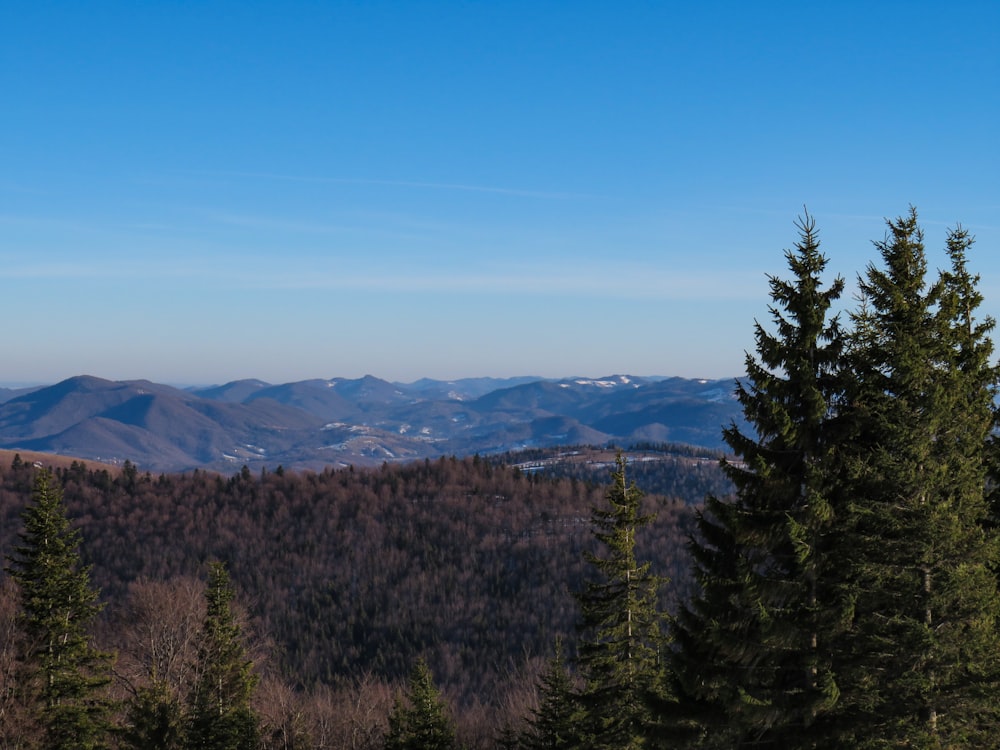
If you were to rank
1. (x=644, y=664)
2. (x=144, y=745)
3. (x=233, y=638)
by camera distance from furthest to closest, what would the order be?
(x=233, y=638), (x=144, y=745), (x=644, y=664)

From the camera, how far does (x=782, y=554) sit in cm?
1438

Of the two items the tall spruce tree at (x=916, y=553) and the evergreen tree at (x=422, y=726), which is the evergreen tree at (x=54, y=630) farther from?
the tall spruce tree at (x=916, y=553)

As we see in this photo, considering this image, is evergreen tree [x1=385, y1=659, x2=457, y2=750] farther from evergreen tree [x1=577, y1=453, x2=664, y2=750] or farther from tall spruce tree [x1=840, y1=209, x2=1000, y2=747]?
tall spruce tree [x1=840, y1=209, x2=1000, y2=747]

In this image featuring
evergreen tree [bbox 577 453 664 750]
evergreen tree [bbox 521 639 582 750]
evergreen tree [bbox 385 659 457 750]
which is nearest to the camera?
evergreen tree [bbox 577 453 664 750]

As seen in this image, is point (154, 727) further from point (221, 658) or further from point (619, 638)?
point (619, 638)

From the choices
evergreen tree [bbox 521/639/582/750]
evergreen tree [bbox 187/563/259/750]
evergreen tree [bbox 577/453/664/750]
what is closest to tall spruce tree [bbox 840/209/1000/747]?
evergreen tree [bbox 577/453/664/750]

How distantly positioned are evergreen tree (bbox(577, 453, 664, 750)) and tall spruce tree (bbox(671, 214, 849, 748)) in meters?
9.53

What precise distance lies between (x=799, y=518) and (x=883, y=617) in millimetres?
2229

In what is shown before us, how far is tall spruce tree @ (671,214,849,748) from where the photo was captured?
44.7 feet

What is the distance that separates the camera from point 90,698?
3256 centimetres

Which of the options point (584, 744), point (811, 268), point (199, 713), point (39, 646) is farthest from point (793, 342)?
point (199, 713)

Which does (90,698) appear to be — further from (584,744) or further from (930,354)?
(930,354)

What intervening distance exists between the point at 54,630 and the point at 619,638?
76.2 ft

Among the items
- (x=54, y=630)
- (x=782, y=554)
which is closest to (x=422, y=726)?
(x=54, y=630)
